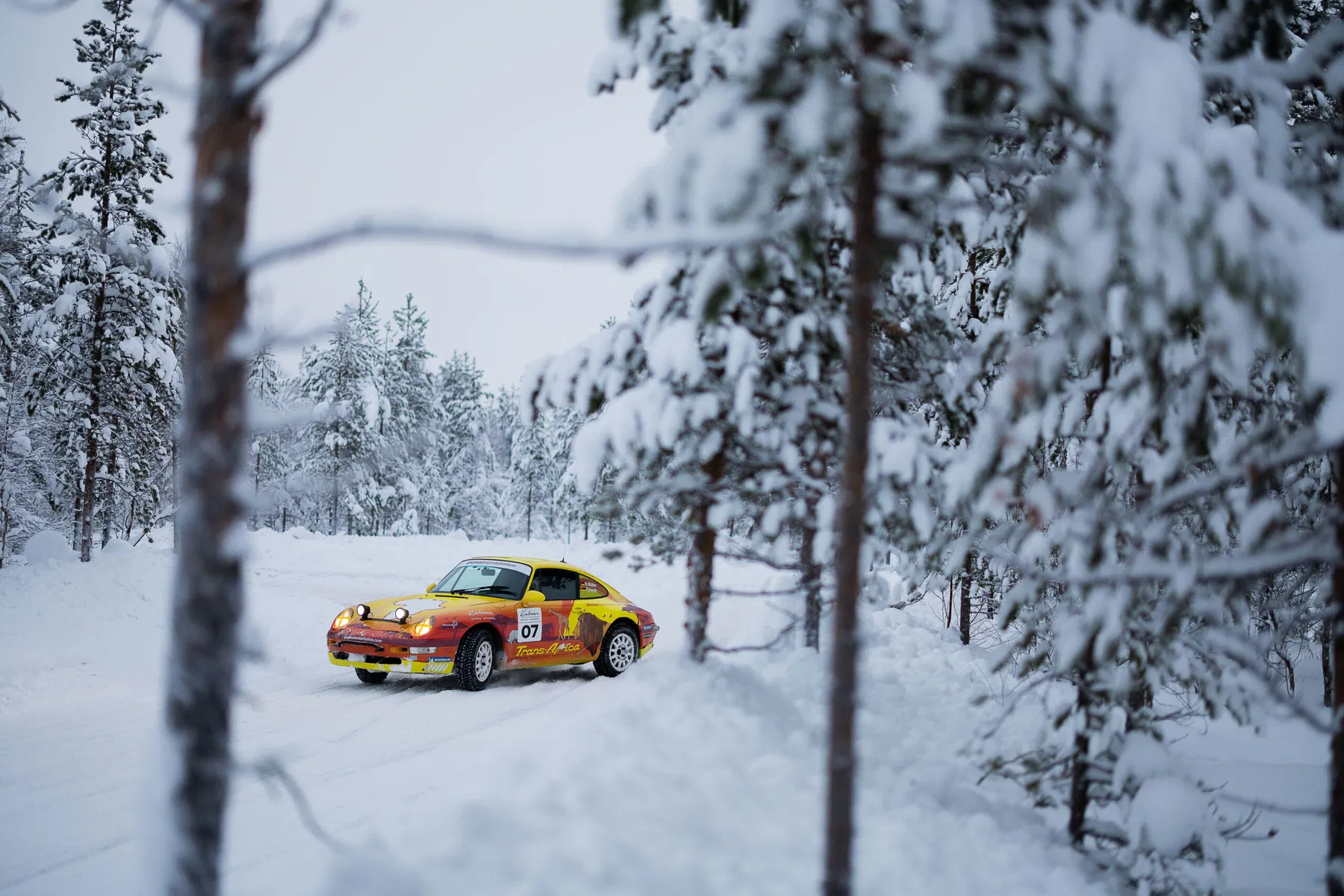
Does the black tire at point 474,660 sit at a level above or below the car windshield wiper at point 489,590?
below

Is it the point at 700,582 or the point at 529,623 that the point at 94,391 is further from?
the point at 700,582

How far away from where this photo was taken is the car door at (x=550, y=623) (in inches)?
404

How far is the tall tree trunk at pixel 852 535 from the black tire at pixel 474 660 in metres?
7.22

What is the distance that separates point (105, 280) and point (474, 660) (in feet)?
39.8

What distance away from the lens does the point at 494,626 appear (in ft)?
32.5

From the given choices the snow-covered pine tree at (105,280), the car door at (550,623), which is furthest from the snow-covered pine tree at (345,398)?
the car door at (550,623)

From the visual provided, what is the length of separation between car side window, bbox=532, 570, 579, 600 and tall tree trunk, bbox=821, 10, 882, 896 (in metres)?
7.87

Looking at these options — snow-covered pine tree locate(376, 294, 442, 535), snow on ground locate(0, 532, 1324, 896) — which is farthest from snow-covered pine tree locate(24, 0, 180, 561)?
snow-covered pine tree locate(376, 294, 442, 535)

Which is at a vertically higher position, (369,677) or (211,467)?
(211,467)

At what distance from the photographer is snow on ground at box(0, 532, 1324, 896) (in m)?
3.46

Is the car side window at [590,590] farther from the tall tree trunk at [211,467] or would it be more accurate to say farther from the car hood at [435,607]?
the tall tree trunk at [211,467]

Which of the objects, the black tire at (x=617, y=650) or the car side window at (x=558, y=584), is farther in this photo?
the black tire at (x=617, y=650)

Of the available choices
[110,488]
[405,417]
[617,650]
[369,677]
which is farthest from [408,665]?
[405,417]

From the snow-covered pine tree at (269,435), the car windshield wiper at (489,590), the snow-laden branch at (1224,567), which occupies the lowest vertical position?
the car windshield wiper at (489,590)
